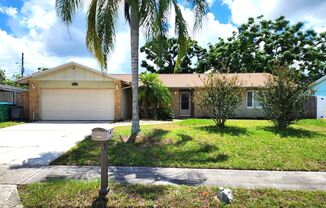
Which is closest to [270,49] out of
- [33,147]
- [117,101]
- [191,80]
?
[191,80]

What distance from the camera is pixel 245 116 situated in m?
21.2

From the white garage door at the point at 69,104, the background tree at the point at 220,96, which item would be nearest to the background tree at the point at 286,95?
the background tree at the point at 220,96

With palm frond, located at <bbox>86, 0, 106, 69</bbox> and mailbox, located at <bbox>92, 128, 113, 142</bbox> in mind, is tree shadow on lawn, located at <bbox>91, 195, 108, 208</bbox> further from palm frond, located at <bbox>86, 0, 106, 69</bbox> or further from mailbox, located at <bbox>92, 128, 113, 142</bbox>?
palm frond, located at <bbox>86, 0, 106, 69</bbox>

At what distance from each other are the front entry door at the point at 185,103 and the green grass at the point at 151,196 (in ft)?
55.2

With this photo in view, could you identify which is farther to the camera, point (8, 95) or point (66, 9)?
point (8, 95)

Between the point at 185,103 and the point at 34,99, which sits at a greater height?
the point at 34,99

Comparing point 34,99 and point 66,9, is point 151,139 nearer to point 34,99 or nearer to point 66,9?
point 66,9

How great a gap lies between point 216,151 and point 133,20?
5.71 meters

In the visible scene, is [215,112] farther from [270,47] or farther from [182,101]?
[270,47]

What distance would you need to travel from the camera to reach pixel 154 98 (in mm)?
18844

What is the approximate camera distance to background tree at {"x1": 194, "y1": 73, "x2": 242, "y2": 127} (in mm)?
11914

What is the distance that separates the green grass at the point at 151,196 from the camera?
14.8 ft

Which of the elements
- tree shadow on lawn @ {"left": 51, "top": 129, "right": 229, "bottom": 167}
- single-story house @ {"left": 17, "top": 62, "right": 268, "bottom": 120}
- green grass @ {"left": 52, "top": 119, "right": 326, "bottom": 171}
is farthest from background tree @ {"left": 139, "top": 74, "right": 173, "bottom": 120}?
tree shadow on lawn @ {"left": 51, "top": 129, "right": 229, "bottom": 167}

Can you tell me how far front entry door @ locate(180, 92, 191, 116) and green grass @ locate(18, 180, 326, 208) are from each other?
16.8 meters
